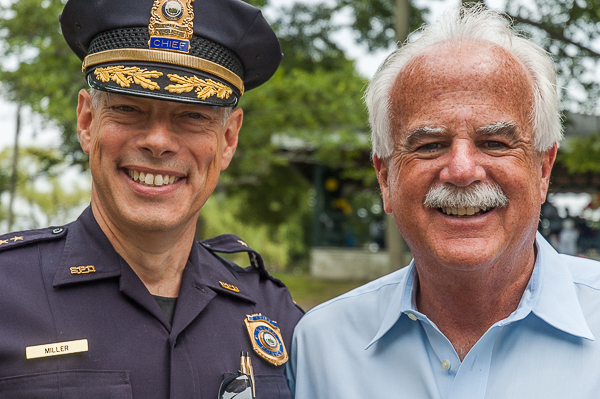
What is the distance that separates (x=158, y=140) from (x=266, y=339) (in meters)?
0.83

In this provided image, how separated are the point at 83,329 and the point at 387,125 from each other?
1209mm

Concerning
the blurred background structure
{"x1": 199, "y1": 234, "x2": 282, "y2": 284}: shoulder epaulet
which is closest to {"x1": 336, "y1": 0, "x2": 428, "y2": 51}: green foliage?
the blurred background structure

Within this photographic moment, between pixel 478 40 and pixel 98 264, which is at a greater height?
pixel 478 40

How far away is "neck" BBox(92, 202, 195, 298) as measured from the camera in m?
2.08

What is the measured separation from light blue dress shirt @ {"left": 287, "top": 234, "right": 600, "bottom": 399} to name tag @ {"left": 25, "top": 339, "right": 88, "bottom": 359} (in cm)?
80

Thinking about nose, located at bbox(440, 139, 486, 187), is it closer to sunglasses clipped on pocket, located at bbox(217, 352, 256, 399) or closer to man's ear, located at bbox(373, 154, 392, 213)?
man's ear, located at bbox(373, 154, 392, 213)

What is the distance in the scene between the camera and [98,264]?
2039mm

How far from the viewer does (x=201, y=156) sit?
2.09m

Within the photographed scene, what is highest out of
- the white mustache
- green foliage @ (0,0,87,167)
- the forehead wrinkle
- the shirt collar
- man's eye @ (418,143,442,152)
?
green foliage @ (0,0,87,167)

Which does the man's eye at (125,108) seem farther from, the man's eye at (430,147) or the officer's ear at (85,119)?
the man's eye at (430,147)

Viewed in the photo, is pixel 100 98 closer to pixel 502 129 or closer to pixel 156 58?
pixel 156 58

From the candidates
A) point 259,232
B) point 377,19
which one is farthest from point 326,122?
point 259,232

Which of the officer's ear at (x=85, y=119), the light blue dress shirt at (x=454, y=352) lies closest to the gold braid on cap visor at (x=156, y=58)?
the officer's ear at (x=85, y=119)

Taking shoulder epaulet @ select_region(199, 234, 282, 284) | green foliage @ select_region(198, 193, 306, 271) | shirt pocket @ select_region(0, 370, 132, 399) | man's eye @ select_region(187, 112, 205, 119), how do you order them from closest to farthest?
shirt pocket @ select_region(0, 370, 132, 399) < man's eye @ select_region(187, 112, 205, 119) < shoulder epaulet @ select_region(199, 234, 282, 284) < green foliage @ select_region(198, 193, 306, 271)
